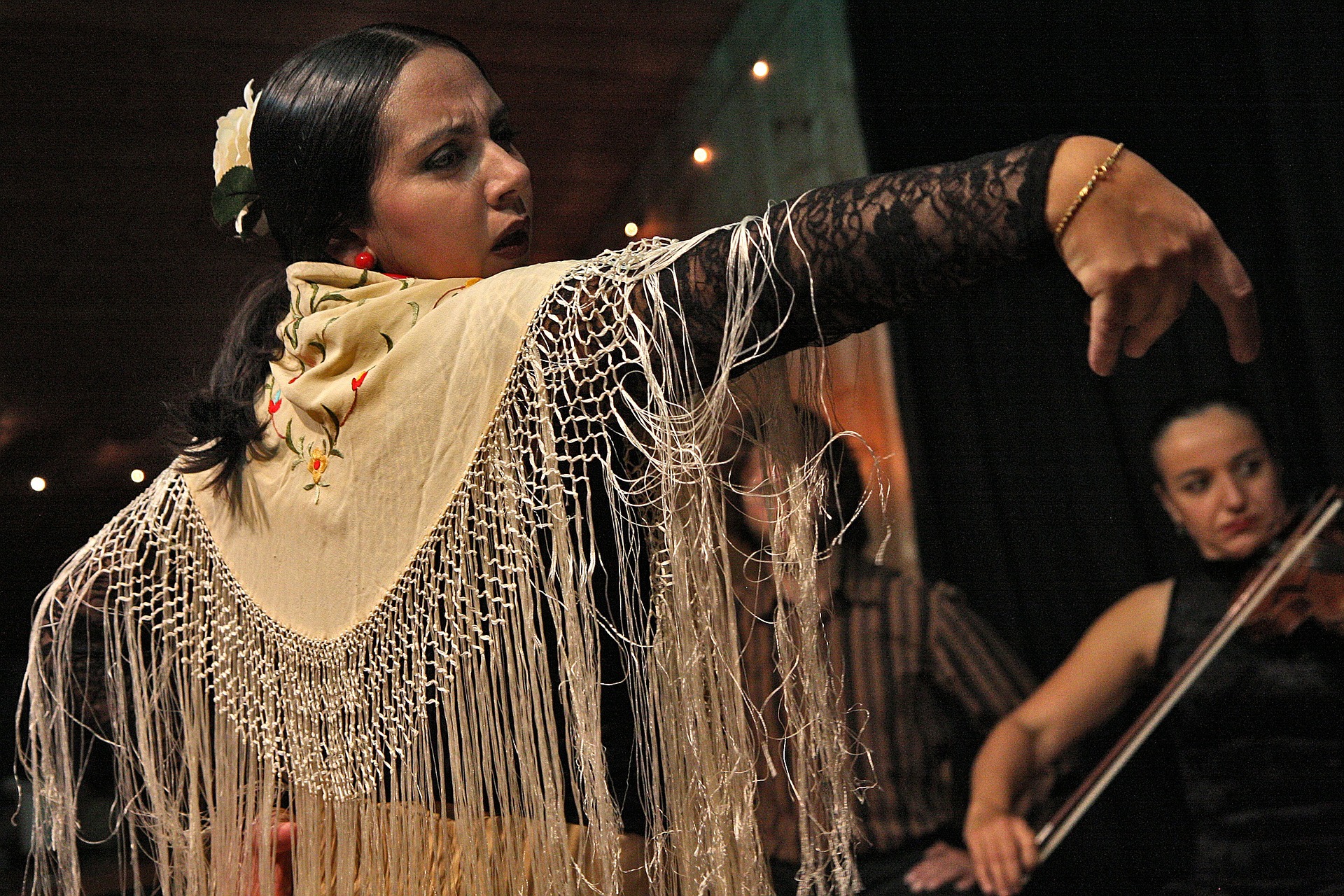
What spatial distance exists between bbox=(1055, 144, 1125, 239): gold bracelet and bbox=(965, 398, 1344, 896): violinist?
0.83m

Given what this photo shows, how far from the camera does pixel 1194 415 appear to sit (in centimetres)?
128

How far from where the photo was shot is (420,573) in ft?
2.58

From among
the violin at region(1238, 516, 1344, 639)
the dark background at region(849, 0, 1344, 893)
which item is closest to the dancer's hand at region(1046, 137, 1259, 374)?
the dark background at region(849, 0, 1344, 893)

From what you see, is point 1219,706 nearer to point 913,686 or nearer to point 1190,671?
point 1190,671

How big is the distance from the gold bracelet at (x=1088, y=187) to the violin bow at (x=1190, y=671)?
0.85 meters

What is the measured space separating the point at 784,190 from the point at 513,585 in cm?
86

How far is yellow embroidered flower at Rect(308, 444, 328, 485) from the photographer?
33.6 inches

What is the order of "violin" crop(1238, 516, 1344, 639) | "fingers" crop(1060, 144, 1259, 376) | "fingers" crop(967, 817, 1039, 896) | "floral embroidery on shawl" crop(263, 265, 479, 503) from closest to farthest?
1. "fingers" crop(1060, 144, 1259, 376)
2. "floral embroidery on shawl" crop(263, 265, 479, 503)
3. "violin" crop(1238, 516, 1344, 639)
4. "fingers" crop(967, 817, 1039, 896)

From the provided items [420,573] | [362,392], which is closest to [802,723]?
[420,573]

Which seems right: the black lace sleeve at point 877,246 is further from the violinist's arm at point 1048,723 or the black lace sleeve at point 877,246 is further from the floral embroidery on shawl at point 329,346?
the violinist's arm at point 1048,723

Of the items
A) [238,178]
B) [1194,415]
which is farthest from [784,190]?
[238,178]

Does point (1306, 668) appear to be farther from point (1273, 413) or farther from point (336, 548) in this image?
point (336, 548)

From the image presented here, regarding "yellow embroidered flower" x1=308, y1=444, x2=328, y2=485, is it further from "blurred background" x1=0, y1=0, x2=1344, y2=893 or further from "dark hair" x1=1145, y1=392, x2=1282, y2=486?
"dark hair" x1=1145, y1=392, x2=1282, y2=486

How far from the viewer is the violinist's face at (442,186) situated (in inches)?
33.6
